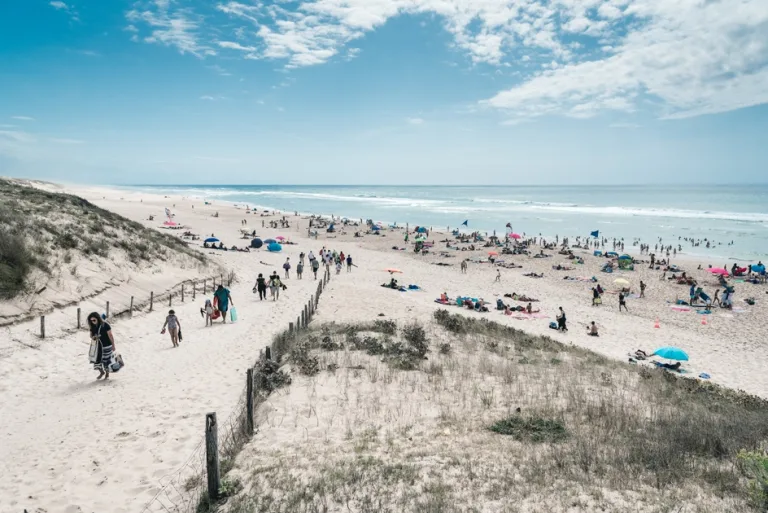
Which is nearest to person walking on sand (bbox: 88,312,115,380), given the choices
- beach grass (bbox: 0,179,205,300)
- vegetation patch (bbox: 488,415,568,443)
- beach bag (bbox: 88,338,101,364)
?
beach bag (bbox: 88,338,101,364)

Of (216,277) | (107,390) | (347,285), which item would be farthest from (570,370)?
(216,277)

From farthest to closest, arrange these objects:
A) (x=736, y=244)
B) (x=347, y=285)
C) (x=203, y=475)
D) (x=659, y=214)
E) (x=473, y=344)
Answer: (x=659, y=214), (x=736, y=244), (x=347, y=285), (x=473, y=344), (x=203, y=475)

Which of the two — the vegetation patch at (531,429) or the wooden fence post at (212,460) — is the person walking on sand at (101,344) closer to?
the wooden fence post at (212,460)

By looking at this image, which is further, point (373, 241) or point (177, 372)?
point (373, 241)

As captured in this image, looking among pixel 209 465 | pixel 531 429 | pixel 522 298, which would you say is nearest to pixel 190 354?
pixel 209 465

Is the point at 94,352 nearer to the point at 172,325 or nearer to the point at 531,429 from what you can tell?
the point at 172,325

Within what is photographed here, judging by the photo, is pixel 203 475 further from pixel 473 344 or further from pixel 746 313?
pixel 746 313
